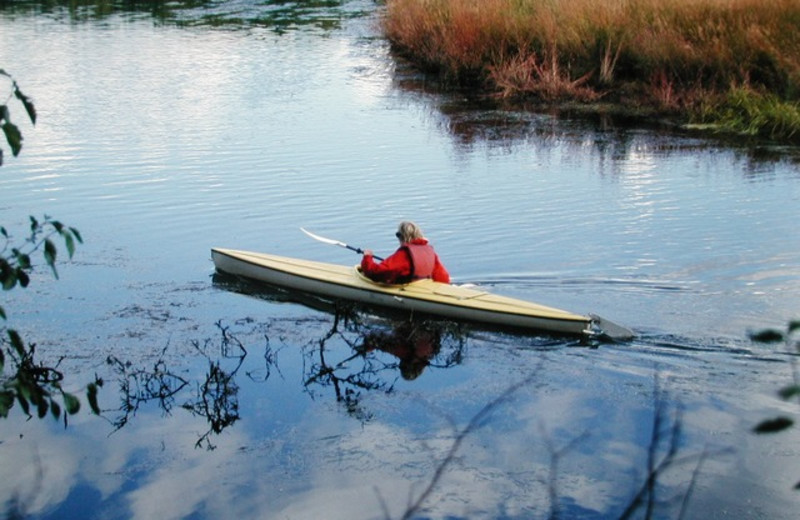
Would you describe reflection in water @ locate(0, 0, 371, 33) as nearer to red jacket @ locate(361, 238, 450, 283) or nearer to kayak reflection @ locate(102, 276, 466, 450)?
red jacket @ locate(361, 238, 450, 283)

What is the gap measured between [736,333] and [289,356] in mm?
3545

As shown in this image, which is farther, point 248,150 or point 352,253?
point 248,150

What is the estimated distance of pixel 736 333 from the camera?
28.6ft

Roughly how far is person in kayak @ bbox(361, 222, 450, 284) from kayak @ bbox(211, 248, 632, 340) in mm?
75

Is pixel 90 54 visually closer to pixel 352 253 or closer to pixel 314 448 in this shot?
pixel 352 253

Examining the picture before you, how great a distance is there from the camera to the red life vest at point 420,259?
375 inches

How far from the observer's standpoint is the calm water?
6.62 meters

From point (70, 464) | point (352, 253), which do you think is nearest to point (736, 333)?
point (352, 253)

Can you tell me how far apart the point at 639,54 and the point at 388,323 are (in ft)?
37.3

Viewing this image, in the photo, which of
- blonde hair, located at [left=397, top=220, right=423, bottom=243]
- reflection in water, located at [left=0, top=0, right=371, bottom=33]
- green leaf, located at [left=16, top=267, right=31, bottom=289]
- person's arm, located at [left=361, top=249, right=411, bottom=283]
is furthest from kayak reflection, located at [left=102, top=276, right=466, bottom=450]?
reflection in water, located at [left=0, top=0, right=371, bottom=33]

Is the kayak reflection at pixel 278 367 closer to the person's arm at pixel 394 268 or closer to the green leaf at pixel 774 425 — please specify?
the person's arm at pixel 394 268

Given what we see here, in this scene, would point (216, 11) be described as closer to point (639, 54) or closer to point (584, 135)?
point (639, 54)

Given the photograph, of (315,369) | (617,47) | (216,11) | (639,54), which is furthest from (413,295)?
(216,11)

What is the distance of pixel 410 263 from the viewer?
9.60 meters
